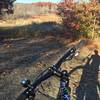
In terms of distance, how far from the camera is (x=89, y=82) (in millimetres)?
10859

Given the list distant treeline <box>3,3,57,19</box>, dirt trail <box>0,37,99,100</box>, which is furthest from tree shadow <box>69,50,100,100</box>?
distant treeline <box>3,3,57,19</box>

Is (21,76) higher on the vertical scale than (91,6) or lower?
lower

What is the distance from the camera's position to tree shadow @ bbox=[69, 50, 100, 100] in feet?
30.5

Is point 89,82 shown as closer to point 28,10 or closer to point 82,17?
point 82,17

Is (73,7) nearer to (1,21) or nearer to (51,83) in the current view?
(51,83)

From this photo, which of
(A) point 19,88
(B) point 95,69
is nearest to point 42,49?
(B) point 95,69

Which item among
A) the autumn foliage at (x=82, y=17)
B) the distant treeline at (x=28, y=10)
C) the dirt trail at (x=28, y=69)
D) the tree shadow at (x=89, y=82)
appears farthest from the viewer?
the distant treeline at (x=28, y=10)

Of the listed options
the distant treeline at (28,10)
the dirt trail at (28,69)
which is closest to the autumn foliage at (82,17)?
the dirt trail at (28,69)

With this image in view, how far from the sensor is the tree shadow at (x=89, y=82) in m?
9.30

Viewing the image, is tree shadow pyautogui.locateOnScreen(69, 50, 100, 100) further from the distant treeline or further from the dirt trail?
the distant treeline

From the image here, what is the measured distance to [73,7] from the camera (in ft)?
68.7

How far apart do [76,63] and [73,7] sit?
25.4 ft

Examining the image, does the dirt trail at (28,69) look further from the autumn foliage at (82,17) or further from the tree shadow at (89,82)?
the autumn foliage at (82,17)

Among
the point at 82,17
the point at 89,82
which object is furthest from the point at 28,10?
the point at 89,82
